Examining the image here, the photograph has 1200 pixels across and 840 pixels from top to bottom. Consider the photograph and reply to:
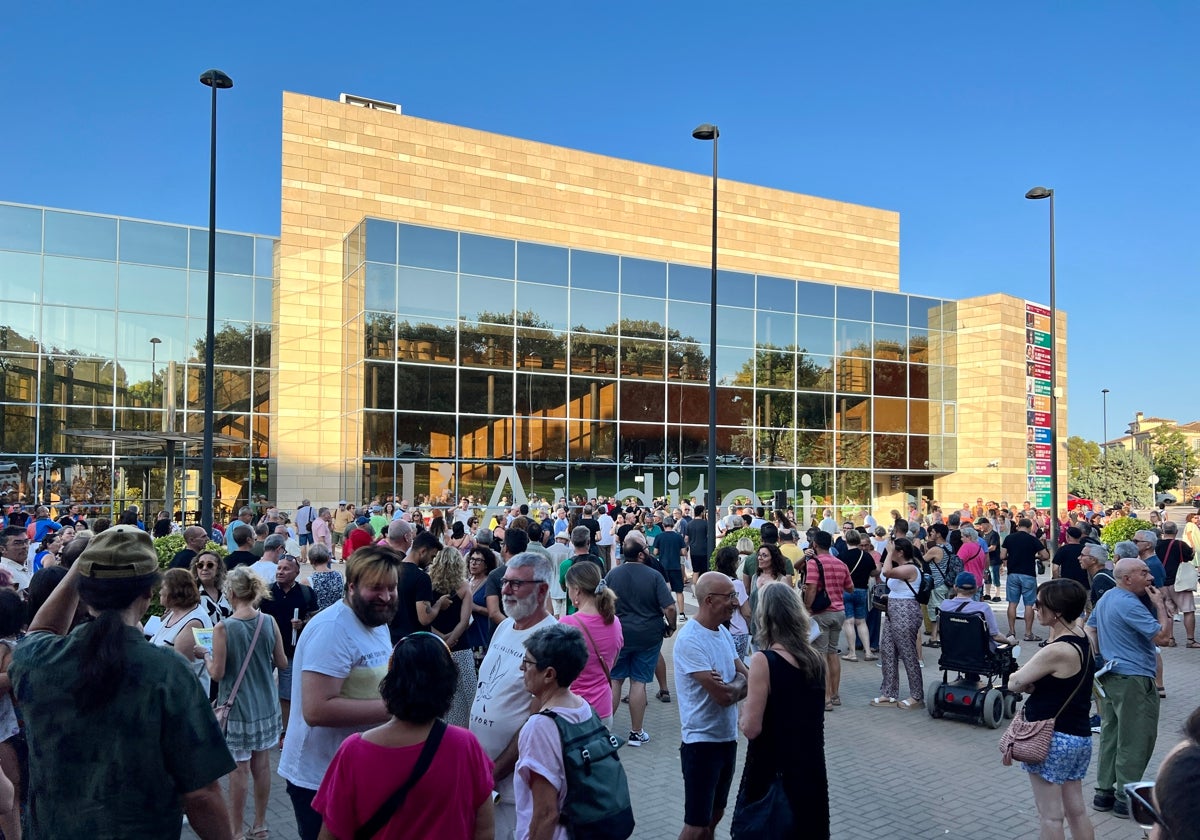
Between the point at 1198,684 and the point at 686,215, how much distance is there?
28969 millimetres

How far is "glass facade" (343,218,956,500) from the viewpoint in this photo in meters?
26.5

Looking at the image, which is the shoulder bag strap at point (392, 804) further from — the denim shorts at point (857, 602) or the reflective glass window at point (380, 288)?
the reflective glass window at point (380, 288)

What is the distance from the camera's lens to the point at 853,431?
34000 mm

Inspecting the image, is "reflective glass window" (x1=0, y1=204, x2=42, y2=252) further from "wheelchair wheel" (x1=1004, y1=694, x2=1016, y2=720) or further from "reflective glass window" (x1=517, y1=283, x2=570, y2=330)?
"wheelchair wheel" (x1=1004, y1=694, x2=1016, y2=720)

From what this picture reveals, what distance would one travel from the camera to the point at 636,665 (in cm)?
823

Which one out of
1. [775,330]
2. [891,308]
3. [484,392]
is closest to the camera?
[484,392]

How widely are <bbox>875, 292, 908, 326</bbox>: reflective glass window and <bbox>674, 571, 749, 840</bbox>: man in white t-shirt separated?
3262 cm

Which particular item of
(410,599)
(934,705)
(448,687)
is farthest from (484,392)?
(448,687)

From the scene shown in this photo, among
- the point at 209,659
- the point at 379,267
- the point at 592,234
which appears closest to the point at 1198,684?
the point at 209,659

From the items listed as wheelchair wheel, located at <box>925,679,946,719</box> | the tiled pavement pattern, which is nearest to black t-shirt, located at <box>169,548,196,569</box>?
the tiled pavement pattern

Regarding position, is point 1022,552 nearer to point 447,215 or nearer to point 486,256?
point 486,256

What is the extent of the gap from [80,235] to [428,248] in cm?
1056

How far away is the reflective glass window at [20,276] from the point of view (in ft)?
80.9

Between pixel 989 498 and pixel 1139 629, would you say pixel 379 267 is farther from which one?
pixel 989 498
